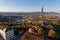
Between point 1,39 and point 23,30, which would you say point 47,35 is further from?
point 1,39

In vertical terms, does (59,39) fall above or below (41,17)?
below

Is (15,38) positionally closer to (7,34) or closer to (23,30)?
(7,34)

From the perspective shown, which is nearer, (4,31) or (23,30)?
(4,31)

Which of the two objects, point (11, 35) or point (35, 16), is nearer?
point (11, 35)

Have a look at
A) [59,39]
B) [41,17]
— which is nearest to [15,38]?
[59,39]

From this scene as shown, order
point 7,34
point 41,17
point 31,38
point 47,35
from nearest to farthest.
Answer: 1. point 31,38
2. point 7,34
3. point 47,35
4. point 41,17

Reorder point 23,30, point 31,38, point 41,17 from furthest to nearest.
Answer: point 41,17
point 23,30
point 31,38

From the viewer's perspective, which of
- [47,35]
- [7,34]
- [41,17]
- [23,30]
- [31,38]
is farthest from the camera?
[41,17]

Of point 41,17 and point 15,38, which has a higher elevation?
point 41,17

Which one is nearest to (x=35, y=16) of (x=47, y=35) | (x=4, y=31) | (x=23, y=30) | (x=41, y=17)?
(x=41, y=17)
